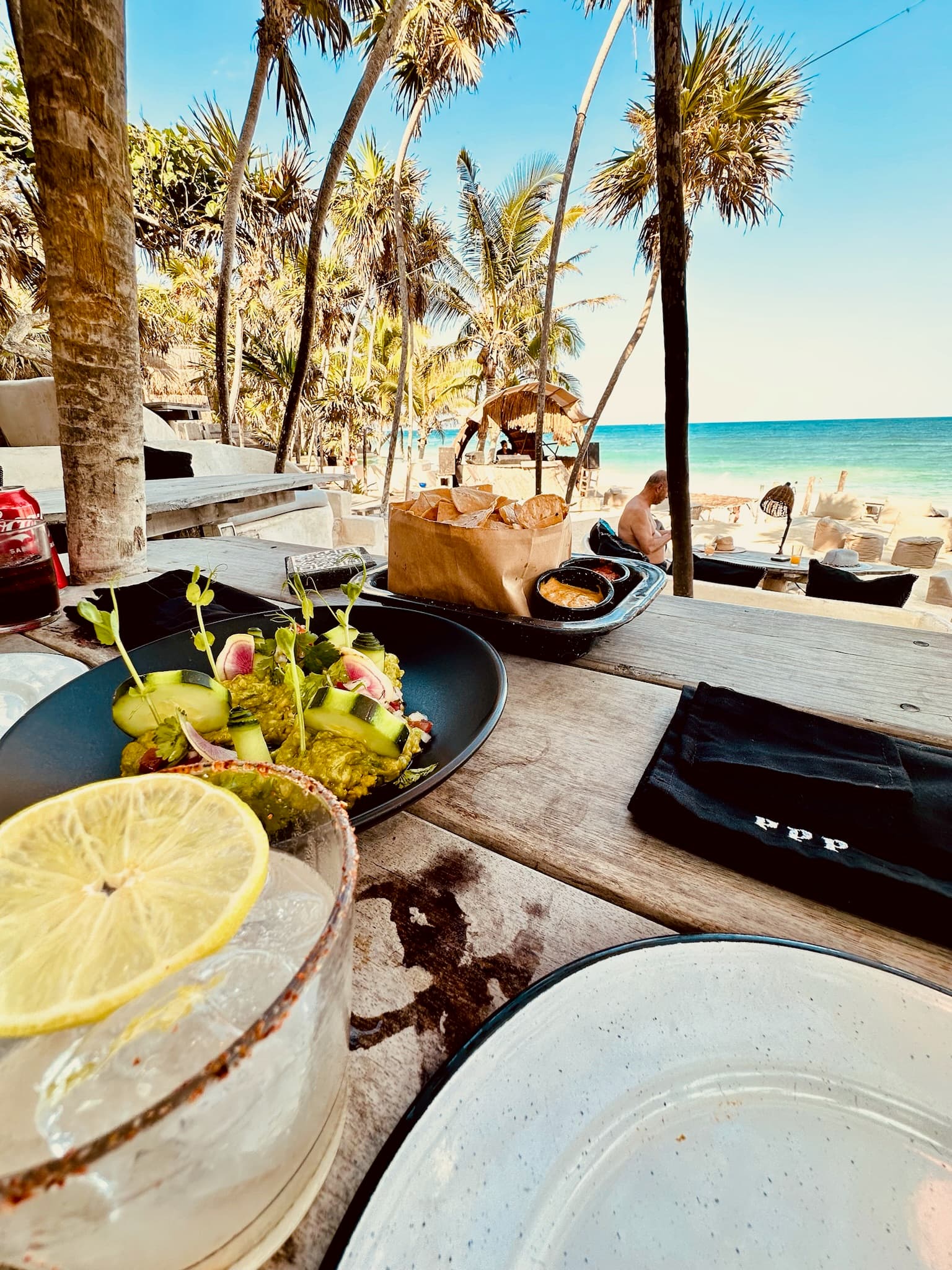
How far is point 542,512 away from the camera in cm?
139

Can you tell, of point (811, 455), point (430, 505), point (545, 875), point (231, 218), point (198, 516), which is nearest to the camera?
point (545, 875)

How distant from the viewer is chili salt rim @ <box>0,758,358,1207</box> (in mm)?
169

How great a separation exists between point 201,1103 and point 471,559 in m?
1.08

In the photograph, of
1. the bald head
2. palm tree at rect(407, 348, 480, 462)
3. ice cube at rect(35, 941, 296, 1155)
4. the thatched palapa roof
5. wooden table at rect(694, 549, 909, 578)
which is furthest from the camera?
palm tree at rect(407, 348, 480, 462)

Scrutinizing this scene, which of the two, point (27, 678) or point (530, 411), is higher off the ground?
point (530, 411)

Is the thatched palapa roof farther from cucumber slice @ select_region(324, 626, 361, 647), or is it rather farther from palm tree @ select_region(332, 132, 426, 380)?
cucumber slice @ select_region(324, 626, 361, 647)

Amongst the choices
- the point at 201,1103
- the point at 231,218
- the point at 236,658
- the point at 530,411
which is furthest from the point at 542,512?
the point at 530,411

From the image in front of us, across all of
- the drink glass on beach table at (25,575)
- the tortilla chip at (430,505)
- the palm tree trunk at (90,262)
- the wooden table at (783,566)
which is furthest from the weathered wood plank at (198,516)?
the wooden table at (783,566)

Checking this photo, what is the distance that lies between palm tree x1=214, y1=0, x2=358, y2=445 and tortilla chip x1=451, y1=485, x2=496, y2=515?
5.67 meters

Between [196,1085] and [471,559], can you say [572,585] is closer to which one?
[471,559]

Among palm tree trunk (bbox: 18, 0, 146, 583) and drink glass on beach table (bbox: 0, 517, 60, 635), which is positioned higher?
palm tree trunk (bbox: 18, 0, 146, 583)

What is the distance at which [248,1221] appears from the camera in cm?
31

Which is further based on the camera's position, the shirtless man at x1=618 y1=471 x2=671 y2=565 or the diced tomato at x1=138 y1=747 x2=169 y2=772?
the shirtless man at x1=618 y1=471 x2=671 y2=565

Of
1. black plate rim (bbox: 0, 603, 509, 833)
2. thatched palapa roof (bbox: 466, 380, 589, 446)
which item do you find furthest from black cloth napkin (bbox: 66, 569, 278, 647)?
thatched palapa roof (bbox: 466, 380, 589, 446)
